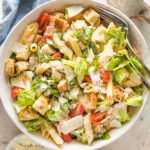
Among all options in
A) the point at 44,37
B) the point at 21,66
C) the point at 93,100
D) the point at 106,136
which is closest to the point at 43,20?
the point at 44,37

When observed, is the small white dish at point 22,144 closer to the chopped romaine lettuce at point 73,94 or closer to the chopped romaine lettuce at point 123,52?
the chopped romaine lettuce at point 73,94

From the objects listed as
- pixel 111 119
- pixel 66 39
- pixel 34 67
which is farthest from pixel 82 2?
pixel 111 119

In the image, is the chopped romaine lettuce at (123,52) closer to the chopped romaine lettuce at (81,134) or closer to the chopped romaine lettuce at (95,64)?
the chopped romaine lettuce at (95,64)

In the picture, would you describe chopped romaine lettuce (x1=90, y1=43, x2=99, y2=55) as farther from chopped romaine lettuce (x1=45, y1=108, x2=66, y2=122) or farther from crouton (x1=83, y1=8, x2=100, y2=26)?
chopped romaine lettuce (x1=45, y1=108, x2=66, y2=122)

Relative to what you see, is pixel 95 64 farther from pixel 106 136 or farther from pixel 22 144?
pixel 22 144

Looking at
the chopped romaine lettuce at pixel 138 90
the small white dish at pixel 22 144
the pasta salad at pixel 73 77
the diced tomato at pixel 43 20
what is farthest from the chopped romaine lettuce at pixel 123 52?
the small white dish at pixel 22 144

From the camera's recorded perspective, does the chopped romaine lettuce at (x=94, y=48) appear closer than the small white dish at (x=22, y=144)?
Yes

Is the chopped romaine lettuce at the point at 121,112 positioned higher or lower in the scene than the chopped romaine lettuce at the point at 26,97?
lower

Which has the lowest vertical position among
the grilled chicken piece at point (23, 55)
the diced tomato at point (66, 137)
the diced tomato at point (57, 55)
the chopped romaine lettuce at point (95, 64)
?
the diced tomato at point (66, 137)
